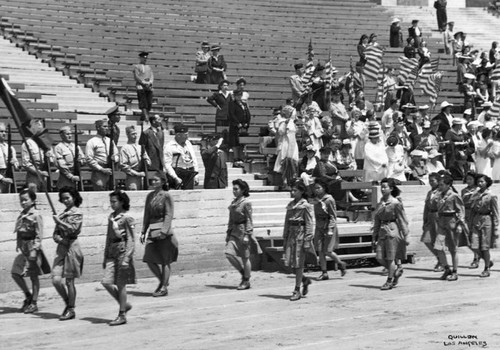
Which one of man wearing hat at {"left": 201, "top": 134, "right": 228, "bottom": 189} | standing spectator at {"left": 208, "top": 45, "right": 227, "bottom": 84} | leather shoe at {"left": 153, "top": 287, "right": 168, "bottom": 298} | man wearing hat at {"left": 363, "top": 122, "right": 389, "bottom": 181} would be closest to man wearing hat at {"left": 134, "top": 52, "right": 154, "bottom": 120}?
standing spectator at {"left": 208, "top": 45, "right": 227, "bottom": 84}

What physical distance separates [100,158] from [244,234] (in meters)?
3.06

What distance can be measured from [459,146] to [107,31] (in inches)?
457

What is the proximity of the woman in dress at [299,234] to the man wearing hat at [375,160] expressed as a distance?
5.01 m

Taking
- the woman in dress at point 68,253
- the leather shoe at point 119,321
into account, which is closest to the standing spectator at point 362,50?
the woman in dress at point 68,253

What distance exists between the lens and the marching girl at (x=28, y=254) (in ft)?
48.9

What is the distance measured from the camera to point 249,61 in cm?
3188

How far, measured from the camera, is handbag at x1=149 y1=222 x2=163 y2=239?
642 inches

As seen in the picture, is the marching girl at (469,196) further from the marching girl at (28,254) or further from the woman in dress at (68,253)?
the marching girl at (28,254)

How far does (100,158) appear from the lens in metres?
18.6

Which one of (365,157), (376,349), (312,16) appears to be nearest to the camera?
(376,349)

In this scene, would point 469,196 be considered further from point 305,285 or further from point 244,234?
point 305,285

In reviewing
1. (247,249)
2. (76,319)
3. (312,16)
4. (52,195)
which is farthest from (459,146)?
(312,16)

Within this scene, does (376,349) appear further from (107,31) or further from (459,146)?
(107,31)

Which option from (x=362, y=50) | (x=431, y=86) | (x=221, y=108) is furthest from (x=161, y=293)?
(x=362, y=50)
